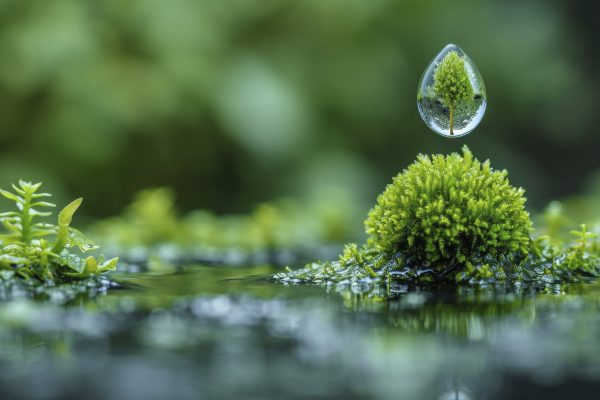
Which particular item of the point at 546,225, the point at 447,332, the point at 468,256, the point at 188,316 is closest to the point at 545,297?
the point at 468,256

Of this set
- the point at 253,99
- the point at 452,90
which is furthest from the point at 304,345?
the point at 253,99

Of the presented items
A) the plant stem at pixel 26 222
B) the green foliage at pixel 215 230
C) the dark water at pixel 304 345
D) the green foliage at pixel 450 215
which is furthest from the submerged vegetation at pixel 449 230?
the green foliage at pixel 215 230

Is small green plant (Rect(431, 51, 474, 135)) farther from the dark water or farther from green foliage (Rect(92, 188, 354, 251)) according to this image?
green foliage (Rect(92, 188, 354, 251))

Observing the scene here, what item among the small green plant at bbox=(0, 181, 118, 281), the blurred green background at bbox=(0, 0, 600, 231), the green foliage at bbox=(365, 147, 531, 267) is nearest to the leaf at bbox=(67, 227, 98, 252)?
the small green plant at bbox=(0, 181, 118, 281)

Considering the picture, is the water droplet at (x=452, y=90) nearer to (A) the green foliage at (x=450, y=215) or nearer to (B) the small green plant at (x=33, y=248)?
Result: (A) the green foliage at (x=450, y=215)

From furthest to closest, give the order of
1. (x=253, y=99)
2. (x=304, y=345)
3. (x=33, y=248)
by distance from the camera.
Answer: (x=253, y=99) → (x=33, y=248) → (x=304, y=345)

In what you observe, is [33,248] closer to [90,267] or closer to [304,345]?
[90,267]
